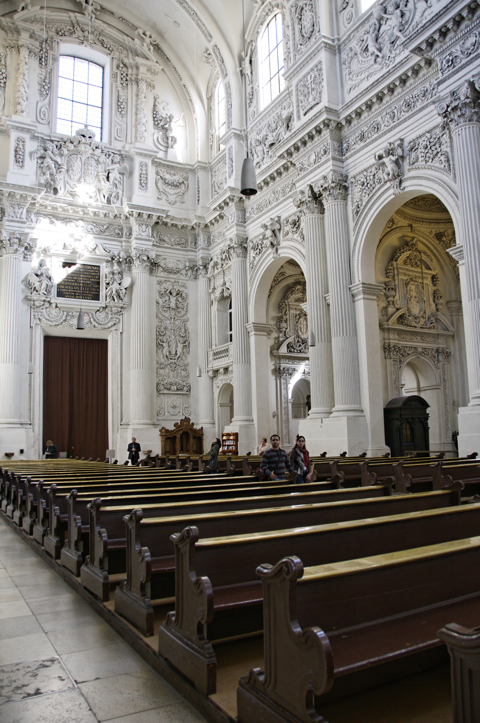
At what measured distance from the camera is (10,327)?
1792cm

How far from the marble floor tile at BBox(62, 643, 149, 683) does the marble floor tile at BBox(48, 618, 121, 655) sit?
2.7 inches

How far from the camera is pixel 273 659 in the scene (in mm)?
2189

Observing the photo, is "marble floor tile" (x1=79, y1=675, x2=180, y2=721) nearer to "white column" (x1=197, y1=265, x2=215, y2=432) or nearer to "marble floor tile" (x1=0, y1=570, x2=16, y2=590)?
"marble floor tile" (x1=0, y1=570, x2=16, y2=590)

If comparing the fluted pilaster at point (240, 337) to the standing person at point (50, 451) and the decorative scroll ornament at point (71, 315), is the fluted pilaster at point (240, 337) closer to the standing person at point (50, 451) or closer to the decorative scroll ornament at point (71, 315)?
the decorative scroll ornament at point (71, 315)

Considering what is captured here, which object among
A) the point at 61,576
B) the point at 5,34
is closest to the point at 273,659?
the point at 61,576

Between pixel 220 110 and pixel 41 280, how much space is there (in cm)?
933

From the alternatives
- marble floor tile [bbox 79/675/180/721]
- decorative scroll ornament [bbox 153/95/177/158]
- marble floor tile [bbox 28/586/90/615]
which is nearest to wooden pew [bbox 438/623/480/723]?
marble floor tile [bbox 79/675/180/721]

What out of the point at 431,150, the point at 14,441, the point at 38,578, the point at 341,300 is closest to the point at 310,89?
the point at 431,150

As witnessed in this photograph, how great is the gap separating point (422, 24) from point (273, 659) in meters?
12.6

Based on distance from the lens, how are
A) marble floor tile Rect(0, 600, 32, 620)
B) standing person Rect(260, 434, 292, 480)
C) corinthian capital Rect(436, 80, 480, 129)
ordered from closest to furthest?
marble floor tile Rect(0, 600, 32, 620)
standing person Rect(260, 434, 292, 480)
corinthian capital Rect(436, 80, 480, 129)

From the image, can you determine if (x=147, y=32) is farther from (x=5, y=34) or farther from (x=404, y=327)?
(x=404, y=327)

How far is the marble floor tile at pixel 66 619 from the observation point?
3609 mm

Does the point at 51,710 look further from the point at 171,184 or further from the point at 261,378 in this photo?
the point at 171,184

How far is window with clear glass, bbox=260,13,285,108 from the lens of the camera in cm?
1739
